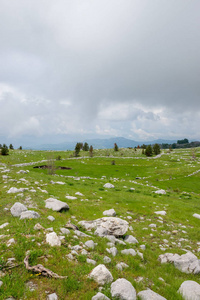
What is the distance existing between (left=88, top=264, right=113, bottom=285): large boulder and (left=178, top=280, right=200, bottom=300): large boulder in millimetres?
2392

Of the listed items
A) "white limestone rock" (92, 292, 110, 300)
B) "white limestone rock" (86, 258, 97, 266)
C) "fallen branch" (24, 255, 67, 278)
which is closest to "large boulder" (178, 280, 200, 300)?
"white limestone rock" (92, 292, 110, 300)

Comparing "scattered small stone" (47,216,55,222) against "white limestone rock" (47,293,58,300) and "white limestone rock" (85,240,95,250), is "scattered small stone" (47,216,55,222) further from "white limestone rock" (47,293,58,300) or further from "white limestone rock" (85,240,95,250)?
"white limestone rock" (47,293,58,300)

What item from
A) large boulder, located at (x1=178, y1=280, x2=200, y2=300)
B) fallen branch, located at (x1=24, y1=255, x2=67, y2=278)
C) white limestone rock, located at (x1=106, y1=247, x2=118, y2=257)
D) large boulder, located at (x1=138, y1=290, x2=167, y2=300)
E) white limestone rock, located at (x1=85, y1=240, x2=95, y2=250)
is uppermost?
fallen branch, located at (x1=24, y1=255, x2=67, y2=278)

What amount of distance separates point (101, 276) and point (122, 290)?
78 cm

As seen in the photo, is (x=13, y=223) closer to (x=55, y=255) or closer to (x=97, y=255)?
(x=55, y=255)

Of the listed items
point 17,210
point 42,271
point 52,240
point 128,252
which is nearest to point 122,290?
point 42,271

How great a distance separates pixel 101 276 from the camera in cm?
518

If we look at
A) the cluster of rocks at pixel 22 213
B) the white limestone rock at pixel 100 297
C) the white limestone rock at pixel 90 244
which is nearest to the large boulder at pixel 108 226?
the white limestone rock at pixel 90 244

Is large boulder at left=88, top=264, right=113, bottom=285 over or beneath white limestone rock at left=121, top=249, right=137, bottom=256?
over

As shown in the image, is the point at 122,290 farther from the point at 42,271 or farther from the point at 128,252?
the point at 128,252

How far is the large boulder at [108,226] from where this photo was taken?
8.87 meters

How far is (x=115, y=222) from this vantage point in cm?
961

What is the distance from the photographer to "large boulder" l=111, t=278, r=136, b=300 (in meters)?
4.61

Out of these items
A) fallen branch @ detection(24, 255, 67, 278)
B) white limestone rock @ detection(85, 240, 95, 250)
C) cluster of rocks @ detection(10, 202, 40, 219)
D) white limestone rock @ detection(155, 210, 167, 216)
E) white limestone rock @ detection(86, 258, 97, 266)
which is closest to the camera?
fallen branch @ detection(24, 255, 67, 278)
